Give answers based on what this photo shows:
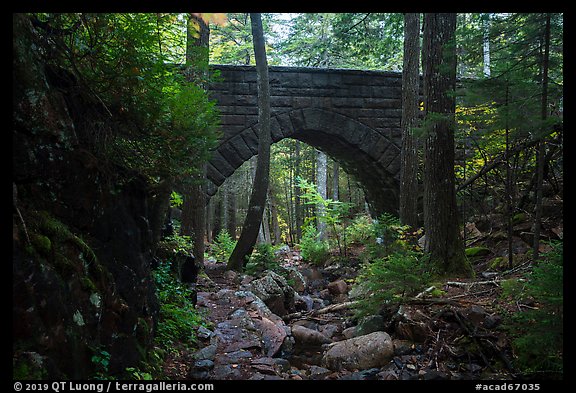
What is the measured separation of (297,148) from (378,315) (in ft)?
60.3

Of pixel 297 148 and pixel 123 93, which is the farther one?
pixel 297 148

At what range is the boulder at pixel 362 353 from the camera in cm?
443

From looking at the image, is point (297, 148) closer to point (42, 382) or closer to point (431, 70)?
point (431, 70)

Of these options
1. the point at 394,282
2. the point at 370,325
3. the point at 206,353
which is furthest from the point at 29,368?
the point at 394,282

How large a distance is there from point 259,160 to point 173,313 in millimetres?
5630

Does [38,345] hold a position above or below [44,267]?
below

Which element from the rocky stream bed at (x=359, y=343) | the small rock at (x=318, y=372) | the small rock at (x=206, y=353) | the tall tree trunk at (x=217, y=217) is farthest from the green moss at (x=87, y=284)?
the tall tree trunk at (x=217, y=217)

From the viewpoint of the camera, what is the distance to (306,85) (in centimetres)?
1120

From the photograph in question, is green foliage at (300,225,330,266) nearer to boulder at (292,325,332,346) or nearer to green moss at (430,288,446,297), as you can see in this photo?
boulder at (292,325,332,346)

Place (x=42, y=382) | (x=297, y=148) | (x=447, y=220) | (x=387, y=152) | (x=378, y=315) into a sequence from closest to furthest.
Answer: (x=42, y=382), (x=378, y=315), (x=447, y=220), (x=387, y=152), (x=297, y=148)

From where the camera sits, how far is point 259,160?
Answer: 9.77 m

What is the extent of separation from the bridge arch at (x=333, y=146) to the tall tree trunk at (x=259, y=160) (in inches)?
48.0

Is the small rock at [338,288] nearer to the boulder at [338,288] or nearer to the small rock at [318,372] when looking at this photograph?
the boulder at [338,288]
